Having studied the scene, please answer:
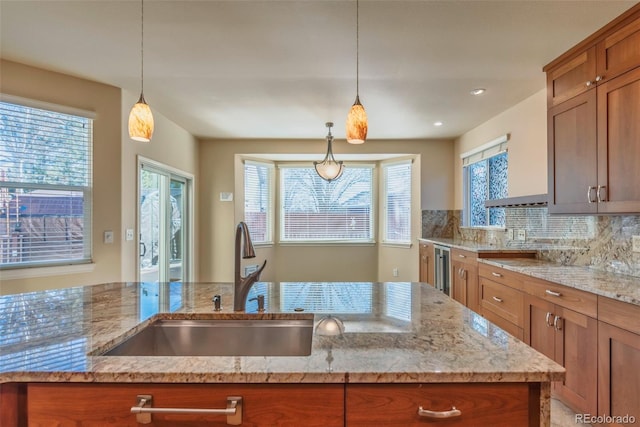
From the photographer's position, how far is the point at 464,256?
3.49m

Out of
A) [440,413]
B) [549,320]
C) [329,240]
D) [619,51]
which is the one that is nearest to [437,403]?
[440,413]

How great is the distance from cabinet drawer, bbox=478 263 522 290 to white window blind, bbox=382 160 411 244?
2.31 m

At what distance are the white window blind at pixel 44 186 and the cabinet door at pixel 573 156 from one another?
12.7 ft

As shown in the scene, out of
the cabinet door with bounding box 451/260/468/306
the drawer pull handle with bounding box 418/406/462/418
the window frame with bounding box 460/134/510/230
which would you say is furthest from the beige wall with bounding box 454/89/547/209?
the drawer pull handle with bounding box 418/406/462/418

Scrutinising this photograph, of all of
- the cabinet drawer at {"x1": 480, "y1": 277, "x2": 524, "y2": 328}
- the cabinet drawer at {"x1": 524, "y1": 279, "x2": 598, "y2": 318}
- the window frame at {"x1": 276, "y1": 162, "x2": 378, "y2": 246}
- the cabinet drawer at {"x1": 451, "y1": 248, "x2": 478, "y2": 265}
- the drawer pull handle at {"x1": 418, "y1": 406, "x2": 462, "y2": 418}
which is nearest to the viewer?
the drawer pull handle at {"x1": 418, "y1": 406, "x2": 462, "y2": 418}

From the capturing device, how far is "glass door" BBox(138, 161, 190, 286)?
12.6 ft

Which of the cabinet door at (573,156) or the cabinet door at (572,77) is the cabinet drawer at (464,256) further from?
the cabinet door at (572,77)

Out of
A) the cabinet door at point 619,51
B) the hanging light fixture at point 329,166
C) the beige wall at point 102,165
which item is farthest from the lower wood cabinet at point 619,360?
the beige wall at point 102,165

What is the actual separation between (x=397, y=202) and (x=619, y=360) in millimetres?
4054

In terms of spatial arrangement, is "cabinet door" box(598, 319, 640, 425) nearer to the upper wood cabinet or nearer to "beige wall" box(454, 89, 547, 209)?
the upper wood cabinet

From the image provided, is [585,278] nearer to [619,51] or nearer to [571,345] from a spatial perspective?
[571,345]

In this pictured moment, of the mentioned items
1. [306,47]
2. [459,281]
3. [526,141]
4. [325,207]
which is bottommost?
[459,281]

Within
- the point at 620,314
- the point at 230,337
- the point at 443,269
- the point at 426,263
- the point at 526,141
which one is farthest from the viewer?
the point at 426,263

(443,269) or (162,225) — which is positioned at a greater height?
(162,225)
